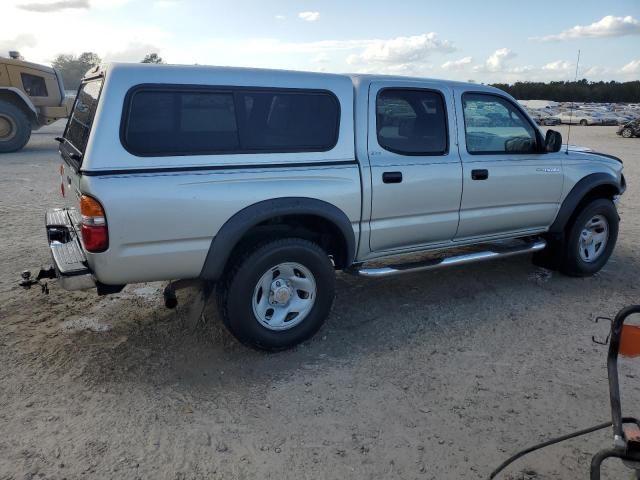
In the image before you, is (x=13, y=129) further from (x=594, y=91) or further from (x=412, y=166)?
(x=594, y=91)

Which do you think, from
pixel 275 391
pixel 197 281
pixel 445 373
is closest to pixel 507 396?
pixel 445 373

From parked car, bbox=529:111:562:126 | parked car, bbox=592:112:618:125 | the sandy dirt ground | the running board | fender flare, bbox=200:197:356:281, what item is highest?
fender flare, bbox=200:197:356:281

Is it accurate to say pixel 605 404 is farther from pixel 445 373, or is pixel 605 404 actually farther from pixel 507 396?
pixel 445 373

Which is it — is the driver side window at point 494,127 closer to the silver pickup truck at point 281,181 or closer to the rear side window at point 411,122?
the silver pickup truck at point 281,181

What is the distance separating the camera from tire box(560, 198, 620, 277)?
539 centimetres

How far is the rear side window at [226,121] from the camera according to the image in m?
3.34

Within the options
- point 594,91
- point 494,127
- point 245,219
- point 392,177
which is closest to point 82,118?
point 245,219

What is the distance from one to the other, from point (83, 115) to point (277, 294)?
1.86 m

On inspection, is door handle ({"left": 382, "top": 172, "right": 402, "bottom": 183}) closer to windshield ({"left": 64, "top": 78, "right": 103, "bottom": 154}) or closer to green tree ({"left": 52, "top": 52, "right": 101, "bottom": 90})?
windshield ({"left": 64, "top": 78, "right": 103, "bottom": 154})

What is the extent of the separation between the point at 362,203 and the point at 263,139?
34.5 inches

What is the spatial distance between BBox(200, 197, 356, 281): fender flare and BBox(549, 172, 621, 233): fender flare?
2.64m

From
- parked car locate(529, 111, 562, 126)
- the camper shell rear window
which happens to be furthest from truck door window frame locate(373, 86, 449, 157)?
parked car locate(529, 111, 562, 126)

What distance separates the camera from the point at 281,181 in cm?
371

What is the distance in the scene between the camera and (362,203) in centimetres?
405
